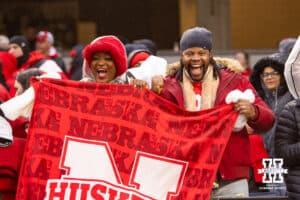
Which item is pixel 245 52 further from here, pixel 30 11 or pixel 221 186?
pixel 221 186

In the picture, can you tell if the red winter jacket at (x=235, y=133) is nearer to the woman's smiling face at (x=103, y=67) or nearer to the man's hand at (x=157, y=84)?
the man's hand at (x=157, y=84)

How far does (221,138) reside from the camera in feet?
24.9

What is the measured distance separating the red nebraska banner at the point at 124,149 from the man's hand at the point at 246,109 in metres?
0.06

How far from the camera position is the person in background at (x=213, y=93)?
25.1ft

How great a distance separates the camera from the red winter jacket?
7.63 meters

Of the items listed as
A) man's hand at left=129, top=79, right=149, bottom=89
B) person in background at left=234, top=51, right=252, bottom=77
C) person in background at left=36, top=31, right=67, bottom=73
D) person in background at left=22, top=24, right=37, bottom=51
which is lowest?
man's hand at left=129, top=79, right=149, bottom=89

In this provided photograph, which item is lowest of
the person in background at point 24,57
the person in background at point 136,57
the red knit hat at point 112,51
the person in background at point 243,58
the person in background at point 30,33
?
the red knit hat at point 112,51

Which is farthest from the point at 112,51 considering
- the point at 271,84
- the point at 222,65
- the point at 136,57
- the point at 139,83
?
the point at 271,84

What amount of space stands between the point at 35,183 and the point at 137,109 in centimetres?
81

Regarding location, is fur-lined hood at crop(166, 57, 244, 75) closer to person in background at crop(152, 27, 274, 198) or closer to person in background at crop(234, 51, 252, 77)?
person in background at crop(152, 27, 274, 198)

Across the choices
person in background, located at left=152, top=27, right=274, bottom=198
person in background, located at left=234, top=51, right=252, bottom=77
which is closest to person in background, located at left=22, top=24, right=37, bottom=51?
person in background, located at left=234, top=51, right=252, bottom=77

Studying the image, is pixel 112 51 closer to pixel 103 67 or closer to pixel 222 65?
pixel 103 67

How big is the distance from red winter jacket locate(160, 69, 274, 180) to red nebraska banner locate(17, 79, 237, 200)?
0.12m

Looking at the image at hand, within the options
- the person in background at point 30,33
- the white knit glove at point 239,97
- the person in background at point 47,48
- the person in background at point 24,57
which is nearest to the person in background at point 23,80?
the person in background at point 24,57
